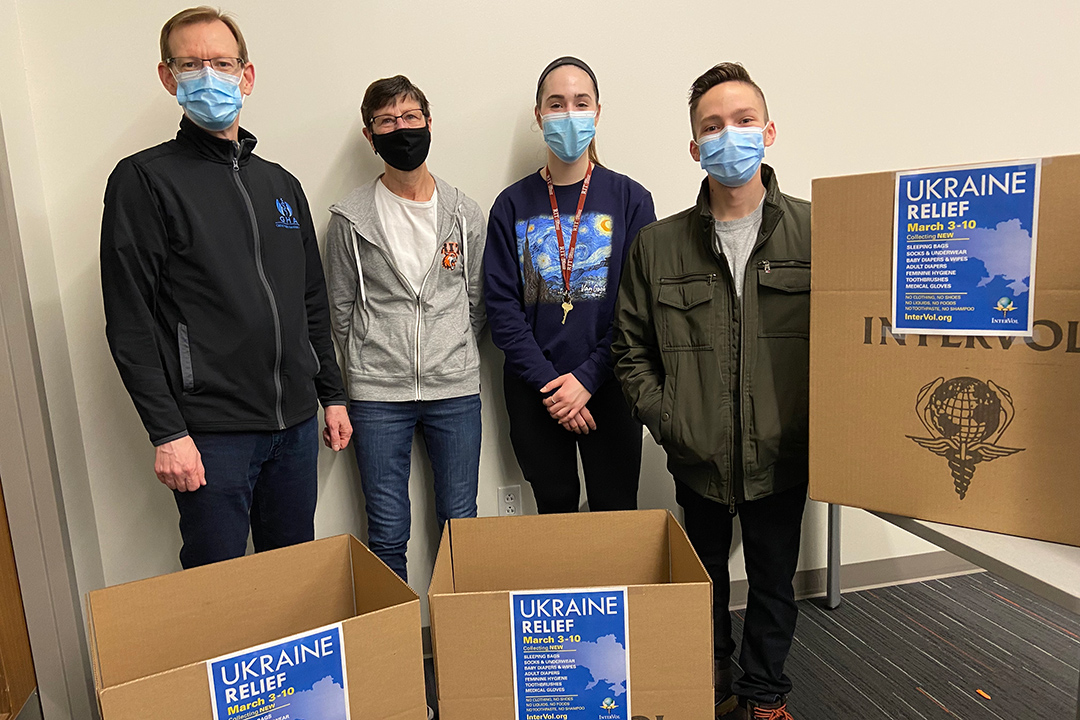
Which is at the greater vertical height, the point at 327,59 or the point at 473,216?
the point at 327,59

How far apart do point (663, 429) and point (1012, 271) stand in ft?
2.66

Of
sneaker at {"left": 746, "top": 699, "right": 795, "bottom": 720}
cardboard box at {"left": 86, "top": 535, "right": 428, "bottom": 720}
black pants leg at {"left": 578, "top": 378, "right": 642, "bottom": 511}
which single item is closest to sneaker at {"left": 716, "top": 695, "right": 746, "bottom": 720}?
sneaker at {"left": 746, "top": 699, "right": 795, "bottom": 720}

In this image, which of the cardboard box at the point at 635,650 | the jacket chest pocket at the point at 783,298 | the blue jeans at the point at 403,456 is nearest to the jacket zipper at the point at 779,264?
the jacket chest pocket at the point at 783,298

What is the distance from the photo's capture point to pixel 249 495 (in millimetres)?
1741

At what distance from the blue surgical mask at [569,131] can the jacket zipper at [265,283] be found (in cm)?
83

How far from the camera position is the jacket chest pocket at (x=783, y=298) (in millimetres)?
1562

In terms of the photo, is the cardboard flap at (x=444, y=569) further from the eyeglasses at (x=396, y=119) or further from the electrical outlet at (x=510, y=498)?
the eyeglasses at (x=396, y=119)

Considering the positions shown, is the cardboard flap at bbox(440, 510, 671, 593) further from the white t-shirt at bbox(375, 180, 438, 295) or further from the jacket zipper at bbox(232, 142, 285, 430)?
the white t-shirt at bbox(375, 180, 438, 295)

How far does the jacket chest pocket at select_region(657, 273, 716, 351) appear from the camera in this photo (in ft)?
5.36

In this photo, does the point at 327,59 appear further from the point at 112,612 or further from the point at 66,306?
the point at 112,612

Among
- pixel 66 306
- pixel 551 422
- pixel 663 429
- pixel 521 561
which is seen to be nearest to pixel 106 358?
pixel 66 306

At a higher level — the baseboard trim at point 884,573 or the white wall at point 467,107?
the white wall at point 467,107

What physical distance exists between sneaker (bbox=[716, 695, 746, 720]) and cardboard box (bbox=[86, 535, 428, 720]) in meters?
1.13

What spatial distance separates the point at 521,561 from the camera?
4.36 feet
